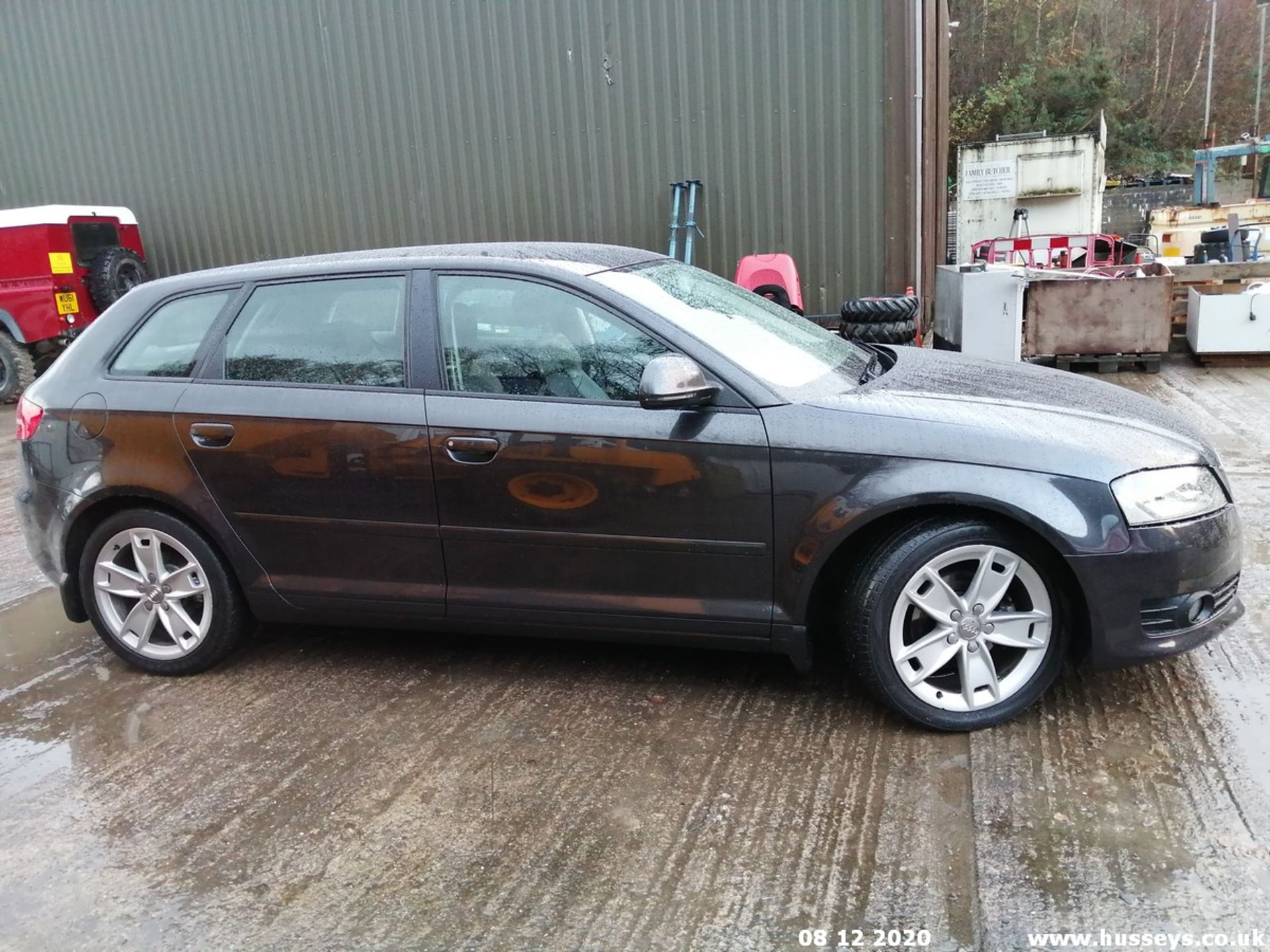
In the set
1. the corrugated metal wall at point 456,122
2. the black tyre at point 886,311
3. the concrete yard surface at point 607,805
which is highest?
the corrugated metal wall at point 456,122

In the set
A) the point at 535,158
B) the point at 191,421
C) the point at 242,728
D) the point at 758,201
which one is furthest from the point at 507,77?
the point at 242,728

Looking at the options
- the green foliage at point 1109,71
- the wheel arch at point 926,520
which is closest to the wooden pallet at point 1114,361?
the wheel arch at point 926,520

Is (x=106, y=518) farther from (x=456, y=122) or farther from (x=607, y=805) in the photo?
(x=456, y=122)

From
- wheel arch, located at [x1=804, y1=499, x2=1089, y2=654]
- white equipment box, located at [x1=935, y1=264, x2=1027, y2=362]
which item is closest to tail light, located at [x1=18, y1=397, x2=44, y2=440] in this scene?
wheel arch, located at [x1=804, y1=499, x2=1089, y2=654]

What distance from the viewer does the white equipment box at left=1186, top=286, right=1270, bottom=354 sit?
31.5 feet

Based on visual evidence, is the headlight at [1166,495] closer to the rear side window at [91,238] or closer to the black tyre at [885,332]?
the black tyre at [885,332]

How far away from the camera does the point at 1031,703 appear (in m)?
3.16

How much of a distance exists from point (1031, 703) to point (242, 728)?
2.67 m

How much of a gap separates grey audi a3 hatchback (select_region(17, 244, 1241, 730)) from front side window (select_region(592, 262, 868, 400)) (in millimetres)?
19

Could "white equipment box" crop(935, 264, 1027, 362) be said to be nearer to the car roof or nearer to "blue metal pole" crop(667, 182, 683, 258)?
"blue metal pole" crop(667, 182, 683, 258)

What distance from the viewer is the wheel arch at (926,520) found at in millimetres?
2975

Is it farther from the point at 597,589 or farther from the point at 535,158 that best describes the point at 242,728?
the point at 535,158

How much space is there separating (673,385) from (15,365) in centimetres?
1114

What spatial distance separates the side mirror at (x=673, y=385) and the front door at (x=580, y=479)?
0.07 meters
